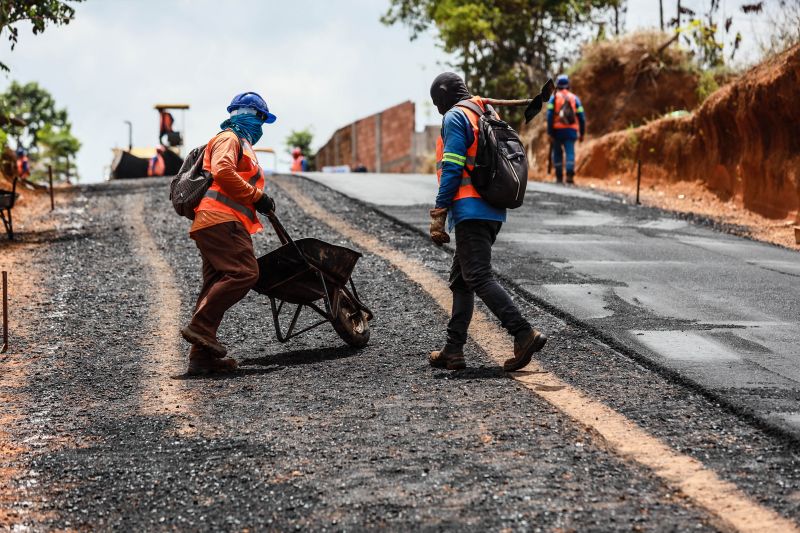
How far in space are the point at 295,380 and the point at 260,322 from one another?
2262 millimetres

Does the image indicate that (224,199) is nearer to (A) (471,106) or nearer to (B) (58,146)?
(A) (471,106)

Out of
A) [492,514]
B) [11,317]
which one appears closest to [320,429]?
[492,514]

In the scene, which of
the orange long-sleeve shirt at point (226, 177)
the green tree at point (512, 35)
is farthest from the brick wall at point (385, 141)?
the orange long-sleeve shirt at point (226, 177)

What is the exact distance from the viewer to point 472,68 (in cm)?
3409

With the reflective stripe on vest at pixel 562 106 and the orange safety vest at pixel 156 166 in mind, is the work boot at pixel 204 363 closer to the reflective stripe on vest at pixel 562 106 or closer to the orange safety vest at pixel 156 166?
the reflective stripe on vest at pixel 562 106

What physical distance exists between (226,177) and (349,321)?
1.53 metres

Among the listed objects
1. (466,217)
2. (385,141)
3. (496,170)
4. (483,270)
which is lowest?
(483,270)

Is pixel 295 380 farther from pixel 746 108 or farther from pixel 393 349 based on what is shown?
pixel 746 108

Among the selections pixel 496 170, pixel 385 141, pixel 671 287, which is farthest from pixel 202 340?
pixel 385 141

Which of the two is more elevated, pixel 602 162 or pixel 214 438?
pixel 602 162

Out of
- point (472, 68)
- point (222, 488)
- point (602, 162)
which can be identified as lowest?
point (222, 488)

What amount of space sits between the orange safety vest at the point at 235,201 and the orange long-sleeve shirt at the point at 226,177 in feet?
0.05

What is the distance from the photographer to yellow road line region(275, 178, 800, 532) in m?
4.66

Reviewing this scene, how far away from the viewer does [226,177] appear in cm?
742
